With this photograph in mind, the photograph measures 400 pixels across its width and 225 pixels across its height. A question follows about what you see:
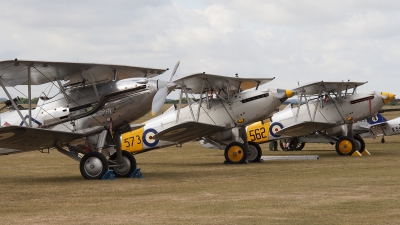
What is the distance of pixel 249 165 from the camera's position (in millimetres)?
19875

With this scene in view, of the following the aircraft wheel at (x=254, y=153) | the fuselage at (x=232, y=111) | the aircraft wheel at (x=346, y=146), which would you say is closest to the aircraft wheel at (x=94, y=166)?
the fuselage at (x=232, y=111)

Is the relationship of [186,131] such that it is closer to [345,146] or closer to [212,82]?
[212,82]

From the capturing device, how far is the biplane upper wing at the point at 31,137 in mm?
14125

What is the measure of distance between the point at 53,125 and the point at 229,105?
659 cm

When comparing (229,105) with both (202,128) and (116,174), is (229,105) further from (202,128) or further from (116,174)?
(116,174)

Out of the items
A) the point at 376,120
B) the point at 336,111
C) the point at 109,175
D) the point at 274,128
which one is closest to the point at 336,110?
the point at 336,111

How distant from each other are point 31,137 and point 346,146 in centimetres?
1229

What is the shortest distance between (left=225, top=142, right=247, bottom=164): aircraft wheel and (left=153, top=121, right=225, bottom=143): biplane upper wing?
0.62 m

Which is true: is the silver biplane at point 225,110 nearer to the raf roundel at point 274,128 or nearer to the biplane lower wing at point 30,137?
the raf roundel at point 274,128

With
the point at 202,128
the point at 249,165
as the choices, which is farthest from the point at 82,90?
the point at 249,165

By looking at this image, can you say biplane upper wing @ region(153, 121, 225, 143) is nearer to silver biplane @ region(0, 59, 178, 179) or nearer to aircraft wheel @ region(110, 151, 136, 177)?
aircraft wheel @ region(110, 151, 136, 177)

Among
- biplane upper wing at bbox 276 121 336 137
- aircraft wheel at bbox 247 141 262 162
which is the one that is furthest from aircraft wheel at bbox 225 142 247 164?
biplane upper wing at bbox 276 121 336 137

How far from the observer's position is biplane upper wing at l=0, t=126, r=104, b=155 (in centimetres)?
1412

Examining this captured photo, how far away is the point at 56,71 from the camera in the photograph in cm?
1504
